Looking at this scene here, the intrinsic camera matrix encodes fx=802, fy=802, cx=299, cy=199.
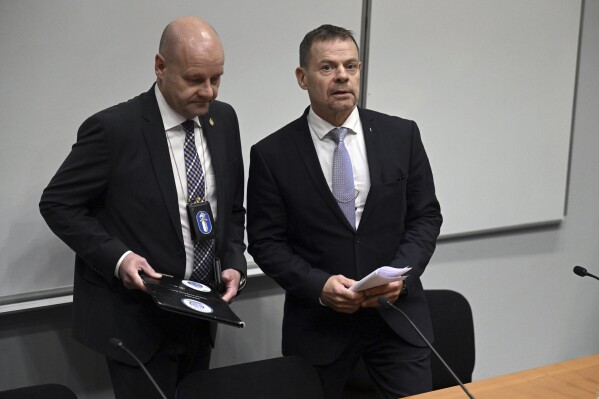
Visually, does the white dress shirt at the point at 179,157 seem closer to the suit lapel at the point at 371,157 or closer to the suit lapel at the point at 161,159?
the suit lapel at the point at 161,159

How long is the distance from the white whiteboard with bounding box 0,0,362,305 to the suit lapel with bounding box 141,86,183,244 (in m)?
0.53

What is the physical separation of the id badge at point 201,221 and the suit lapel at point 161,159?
4 centimetres

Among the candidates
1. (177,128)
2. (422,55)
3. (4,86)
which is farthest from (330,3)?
(4,86)

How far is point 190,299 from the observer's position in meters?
2.32

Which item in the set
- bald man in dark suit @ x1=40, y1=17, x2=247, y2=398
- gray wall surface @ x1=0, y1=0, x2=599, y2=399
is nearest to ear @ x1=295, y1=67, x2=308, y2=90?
bald man in dark suit @ x1=40, y1=17, x2=247, y2=398

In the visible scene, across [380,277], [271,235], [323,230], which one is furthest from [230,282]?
[380,277]

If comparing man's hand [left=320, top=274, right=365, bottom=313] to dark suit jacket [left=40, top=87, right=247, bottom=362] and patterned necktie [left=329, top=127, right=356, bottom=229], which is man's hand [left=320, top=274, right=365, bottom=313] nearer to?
patterned necktie [left=329, top=127, right=356, bottom=229]

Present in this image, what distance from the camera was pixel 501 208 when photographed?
421 centimetres

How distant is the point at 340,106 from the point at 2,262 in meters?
1.34

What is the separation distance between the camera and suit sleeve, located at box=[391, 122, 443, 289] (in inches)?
112

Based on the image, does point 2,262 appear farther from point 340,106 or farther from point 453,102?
point 453,102

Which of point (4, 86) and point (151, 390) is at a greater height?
point (4, 86)

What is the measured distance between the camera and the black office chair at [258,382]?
2357 millimetres

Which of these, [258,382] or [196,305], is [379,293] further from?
[196,305]
